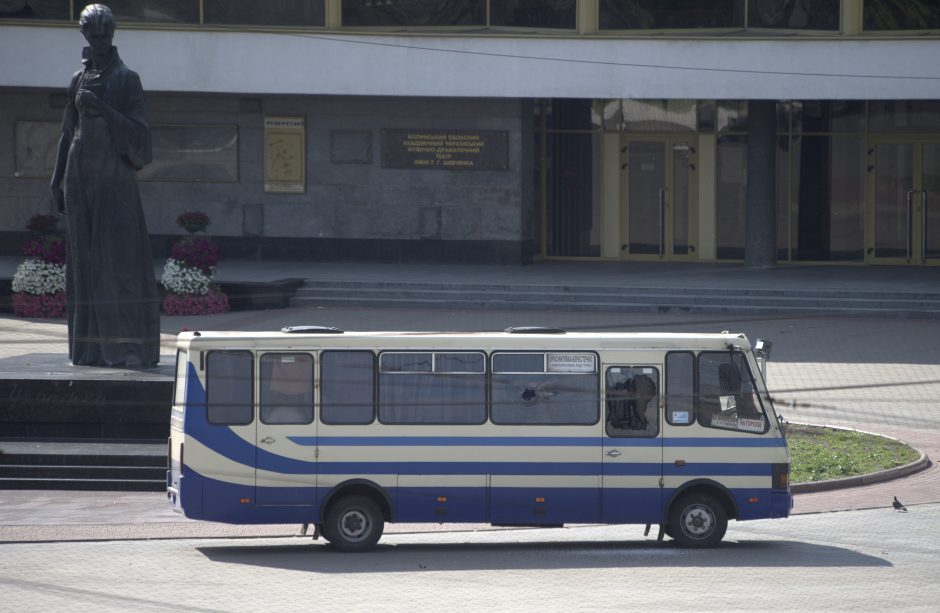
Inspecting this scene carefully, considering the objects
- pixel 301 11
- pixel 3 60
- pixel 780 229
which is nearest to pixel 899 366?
pixel 780 229

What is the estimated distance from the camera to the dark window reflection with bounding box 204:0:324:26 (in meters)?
31.5

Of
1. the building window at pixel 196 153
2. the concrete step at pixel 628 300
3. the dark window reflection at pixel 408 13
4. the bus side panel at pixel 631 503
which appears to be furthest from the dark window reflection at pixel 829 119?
the bus side panel at pixel 631 503

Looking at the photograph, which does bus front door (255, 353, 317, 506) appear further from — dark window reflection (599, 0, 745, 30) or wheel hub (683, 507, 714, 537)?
dark window reflection (599, 0, 745, 30)

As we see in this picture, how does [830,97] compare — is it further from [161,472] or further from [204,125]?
[161,472]

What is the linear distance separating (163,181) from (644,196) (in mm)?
10933

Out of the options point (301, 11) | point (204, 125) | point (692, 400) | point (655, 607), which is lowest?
point (655, 607)

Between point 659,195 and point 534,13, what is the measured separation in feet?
17.6

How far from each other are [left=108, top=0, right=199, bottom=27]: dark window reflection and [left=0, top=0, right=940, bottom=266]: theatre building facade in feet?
0.14

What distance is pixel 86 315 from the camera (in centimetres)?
1770

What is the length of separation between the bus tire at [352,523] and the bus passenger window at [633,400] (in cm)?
234

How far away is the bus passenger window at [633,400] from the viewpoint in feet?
44.9

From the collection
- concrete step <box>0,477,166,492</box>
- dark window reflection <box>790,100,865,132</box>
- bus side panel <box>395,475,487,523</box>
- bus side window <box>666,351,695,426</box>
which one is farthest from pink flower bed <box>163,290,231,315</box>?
bus side window <box>666,351,695,426</box>

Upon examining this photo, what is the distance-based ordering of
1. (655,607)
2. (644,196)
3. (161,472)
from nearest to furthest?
(655,607) → (161,472) → (644,196)

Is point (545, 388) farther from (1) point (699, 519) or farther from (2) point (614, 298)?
(2) point (614, 298)
